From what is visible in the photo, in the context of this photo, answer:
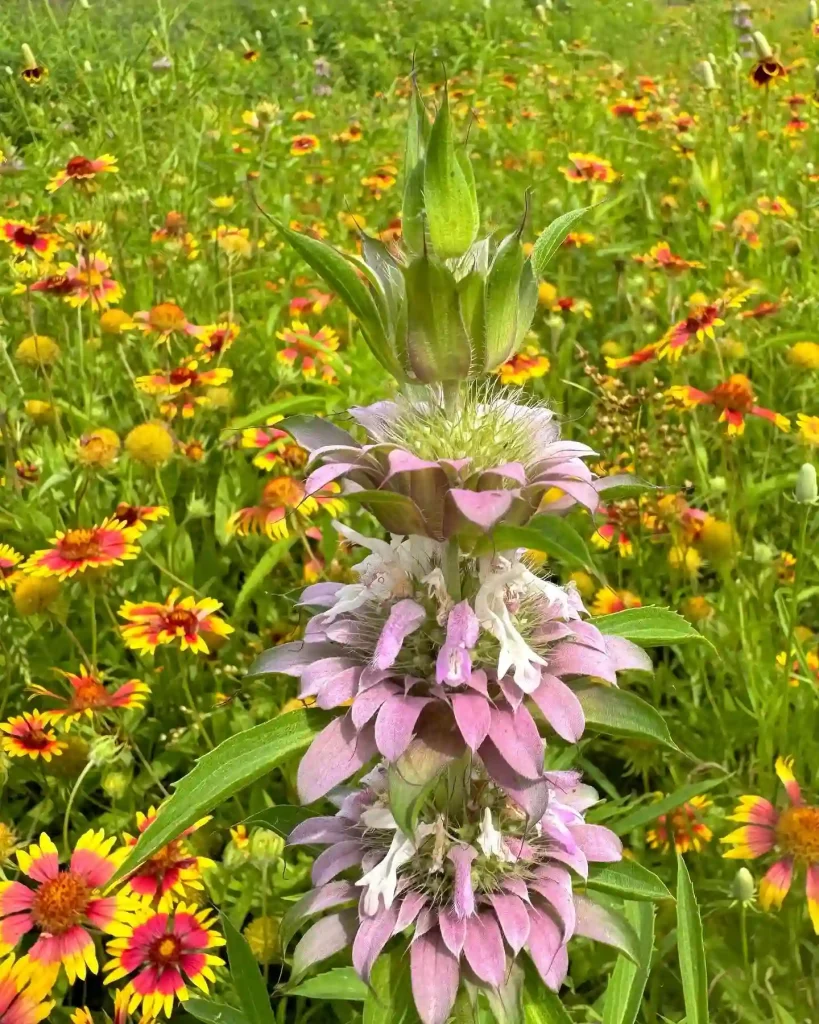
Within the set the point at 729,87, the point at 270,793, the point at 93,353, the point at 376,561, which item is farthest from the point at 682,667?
the point at 729,87

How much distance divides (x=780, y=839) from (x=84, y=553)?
4.65 feet

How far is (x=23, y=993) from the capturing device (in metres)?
1.24

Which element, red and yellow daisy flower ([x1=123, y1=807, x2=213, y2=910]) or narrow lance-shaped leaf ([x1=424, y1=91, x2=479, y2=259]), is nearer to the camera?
narrow lance-shaped leaf ([x1=424, y1=91, x2=479, y2=259])

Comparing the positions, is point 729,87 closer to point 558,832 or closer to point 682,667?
point 682,667

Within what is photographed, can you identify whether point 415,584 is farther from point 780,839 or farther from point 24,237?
point 24,237

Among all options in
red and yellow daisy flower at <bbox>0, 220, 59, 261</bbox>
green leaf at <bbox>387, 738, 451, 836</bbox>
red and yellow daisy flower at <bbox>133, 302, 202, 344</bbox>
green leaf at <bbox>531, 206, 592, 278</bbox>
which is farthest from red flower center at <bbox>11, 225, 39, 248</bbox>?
green leaf at <bbox>387, 738, 451, 836</bbox>

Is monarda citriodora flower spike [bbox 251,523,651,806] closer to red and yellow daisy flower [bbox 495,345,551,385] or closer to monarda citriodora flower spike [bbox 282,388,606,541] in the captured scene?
monarda citriodora flower spike [bbox 282,388,606,541]

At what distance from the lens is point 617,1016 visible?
1.13 m

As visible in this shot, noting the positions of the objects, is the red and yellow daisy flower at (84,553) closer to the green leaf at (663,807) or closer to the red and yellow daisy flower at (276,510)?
the red and yellow daisy flower at (276,510)

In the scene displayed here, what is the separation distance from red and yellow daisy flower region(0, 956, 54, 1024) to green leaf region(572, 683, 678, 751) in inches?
36.8

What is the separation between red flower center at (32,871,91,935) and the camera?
1.34 m

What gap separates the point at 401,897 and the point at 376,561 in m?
0.36

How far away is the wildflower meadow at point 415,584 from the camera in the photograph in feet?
2.57

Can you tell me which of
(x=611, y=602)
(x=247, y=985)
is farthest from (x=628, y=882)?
(x=611, y=602)
